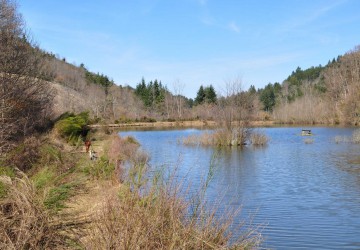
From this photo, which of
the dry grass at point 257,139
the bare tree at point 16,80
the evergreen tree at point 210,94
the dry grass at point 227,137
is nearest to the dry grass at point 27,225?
the bare tree at point 16,80

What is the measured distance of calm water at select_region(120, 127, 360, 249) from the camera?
33.6ft

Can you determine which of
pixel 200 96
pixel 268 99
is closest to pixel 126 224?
pixel 200 96

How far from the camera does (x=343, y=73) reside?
3140 inches

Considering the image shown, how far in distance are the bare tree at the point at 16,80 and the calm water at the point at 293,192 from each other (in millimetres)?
7851

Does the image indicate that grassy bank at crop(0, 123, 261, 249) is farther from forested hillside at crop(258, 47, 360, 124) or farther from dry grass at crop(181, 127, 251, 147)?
forested hillside at crop(258, 47, 360, 124)

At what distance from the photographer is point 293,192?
624 inches

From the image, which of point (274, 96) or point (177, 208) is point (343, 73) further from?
point (177, 208)

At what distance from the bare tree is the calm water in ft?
25.8

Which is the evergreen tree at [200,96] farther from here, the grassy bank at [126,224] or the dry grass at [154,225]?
the dry grass at [154,225]

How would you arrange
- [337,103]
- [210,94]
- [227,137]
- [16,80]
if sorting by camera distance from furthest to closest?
[210,94] < [337,103] < [227,137] < [16,80]

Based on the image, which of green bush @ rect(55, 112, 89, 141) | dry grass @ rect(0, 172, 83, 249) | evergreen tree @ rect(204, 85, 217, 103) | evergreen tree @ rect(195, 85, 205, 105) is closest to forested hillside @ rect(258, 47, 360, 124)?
evergreen tree @ rect(204, 85, 217, 103)

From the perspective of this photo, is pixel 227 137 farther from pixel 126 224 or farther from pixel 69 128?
pixel 126 224

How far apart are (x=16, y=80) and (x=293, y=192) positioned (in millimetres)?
14416

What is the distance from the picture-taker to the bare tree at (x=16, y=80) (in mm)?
18945
